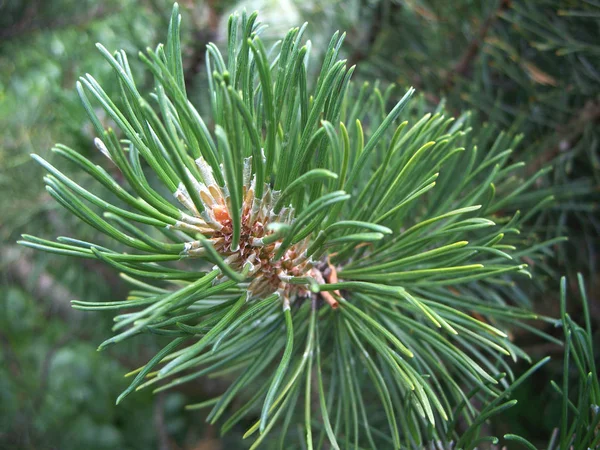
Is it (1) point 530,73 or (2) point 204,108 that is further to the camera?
(2) point 204,108

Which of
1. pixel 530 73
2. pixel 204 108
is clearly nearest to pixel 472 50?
pixel 530 73

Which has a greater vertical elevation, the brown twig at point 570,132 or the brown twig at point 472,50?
the brown twig at point 472,50

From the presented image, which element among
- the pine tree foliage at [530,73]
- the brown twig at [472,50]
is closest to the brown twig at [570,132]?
the pine tree foliage at [530,73]

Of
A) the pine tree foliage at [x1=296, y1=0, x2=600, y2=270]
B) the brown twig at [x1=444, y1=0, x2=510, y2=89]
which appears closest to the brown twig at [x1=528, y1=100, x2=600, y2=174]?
the pine tree foliage at [x1=296, y1=0, x2=600, y2=270]

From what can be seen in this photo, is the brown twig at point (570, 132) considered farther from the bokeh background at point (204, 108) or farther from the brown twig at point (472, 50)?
the brown twig at point (472, 50)

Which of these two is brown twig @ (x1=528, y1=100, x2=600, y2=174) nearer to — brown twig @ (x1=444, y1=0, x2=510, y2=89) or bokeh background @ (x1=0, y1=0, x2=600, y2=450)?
bokeh background @ (x1=0, y1=0, x2=600, y2=450)

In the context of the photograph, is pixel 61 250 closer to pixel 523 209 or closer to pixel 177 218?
pixel 177 218

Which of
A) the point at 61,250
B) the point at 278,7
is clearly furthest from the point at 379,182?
the point at 278,7

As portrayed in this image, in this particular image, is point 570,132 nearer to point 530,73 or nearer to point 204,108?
point 530,73

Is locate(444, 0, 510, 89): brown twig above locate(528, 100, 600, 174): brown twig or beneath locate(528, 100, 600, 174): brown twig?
above
